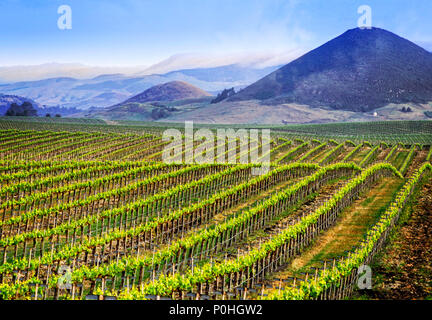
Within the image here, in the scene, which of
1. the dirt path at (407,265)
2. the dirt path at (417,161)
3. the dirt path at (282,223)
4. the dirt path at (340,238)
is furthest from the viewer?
the dirt path at (417,161)

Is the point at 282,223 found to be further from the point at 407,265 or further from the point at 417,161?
the point at 417,161

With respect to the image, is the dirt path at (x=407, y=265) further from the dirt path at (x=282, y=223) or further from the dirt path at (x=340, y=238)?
the dirt path at (x=282, y=223)

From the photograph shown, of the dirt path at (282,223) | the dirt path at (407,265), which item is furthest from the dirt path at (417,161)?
the dirt path at (407,265)

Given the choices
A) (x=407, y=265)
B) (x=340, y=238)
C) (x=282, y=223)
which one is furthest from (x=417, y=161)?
(x=407, y=265)

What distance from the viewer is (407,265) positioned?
20328 mm

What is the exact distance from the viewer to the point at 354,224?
91.5ft

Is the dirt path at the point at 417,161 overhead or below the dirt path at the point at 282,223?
overhead

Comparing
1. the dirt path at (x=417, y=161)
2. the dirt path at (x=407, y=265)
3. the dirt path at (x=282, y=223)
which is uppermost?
the dirt path at (x=417, y=161)

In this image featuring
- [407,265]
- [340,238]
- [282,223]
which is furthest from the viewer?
[282,223]

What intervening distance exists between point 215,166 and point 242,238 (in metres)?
19.3

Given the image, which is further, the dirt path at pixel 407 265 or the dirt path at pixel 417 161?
the dirt path at pixel 417 161

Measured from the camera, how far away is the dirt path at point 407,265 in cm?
1752
